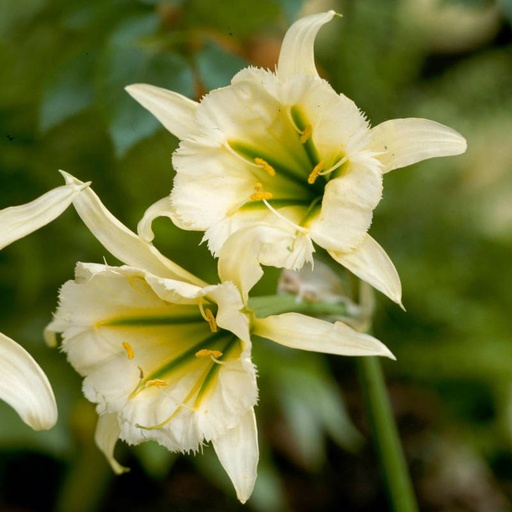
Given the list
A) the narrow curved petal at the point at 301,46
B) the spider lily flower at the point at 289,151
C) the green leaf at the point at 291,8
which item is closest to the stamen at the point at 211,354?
the spider lily flower at the point at 289,151

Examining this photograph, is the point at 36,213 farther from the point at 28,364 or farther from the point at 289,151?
the point at 289,151

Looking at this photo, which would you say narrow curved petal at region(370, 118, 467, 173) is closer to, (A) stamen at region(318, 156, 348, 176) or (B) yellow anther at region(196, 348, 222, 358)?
(A) stamen at region(318, 156, 348, 176)

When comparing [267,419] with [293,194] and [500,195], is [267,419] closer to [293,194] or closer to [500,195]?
[500,195]

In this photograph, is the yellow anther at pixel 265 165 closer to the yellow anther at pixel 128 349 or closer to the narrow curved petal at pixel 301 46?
the narrow curved petal at pixel 301 46

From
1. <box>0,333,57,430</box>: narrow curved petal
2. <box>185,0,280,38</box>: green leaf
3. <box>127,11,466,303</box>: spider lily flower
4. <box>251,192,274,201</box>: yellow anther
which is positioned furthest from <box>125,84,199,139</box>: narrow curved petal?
<box>185,0,280,38</box>: green leaf

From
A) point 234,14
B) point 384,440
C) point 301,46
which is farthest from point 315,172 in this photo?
point 234,14
